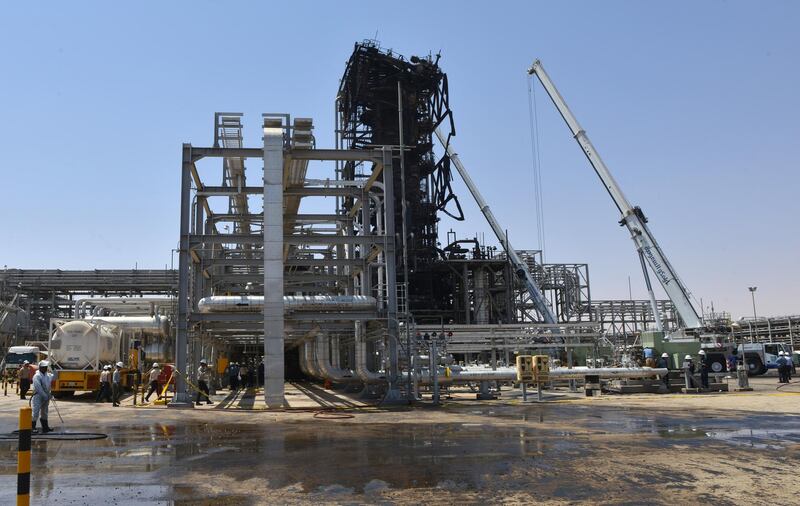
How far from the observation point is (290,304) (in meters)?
24.0

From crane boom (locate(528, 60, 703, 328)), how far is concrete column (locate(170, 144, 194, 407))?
2781 cm

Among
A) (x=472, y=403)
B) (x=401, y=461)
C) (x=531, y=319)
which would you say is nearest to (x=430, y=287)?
(x=531, y=319)

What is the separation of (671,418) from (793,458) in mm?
6573

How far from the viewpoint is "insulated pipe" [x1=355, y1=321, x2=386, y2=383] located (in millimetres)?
23328

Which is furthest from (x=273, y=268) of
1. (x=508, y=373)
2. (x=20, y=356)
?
(x=20, y=356)

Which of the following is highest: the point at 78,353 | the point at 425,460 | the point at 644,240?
the point at 644,240

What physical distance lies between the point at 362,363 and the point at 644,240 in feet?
77.4

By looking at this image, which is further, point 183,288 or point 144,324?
point 144,324

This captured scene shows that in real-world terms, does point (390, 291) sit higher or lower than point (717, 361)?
higher

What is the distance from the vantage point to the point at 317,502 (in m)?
7.34

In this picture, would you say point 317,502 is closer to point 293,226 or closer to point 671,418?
point 671,418

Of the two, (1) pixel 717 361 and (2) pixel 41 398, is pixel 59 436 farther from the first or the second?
(1) pixel 717 361

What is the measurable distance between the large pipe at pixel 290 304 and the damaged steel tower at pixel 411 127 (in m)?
21.2

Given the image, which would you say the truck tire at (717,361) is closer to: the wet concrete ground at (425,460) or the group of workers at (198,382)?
the wet concrete ground at (425,460)
